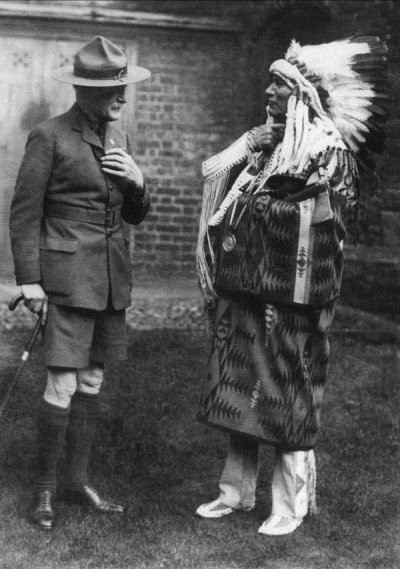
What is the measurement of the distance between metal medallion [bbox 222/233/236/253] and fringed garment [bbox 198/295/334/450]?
24 cm

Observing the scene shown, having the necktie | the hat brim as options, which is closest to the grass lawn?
the necktie

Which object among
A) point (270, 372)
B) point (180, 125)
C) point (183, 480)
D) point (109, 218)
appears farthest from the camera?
point (180, 125)

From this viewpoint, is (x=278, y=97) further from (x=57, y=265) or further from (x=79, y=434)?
(x=79, y=434)

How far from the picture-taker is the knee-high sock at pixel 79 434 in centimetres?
454

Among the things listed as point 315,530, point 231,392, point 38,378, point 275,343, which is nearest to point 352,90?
point 275,343

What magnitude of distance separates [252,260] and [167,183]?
14.3ft

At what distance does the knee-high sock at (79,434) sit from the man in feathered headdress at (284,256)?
1.90ft

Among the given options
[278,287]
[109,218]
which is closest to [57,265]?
[109,218]

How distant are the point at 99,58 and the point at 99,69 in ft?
0.22

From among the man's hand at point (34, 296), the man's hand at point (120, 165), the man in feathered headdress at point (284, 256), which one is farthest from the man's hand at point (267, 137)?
the man's hand at point (34, 296)

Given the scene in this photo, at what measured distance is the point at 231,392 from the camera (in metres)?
4.31

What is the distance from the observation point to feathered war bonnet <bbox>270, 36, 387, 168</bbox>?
4.32 m

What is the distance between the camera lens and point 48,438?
4.37 m

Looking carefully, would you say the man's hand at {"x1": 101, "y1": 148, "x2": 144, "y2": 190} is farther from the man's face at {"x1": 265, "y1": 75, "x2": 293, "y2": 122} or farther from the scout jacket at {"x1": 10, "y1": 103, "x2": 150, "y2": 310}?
the man's face at {"x1": 265, "y1": 75, "x2": 293, "y2": 122}
